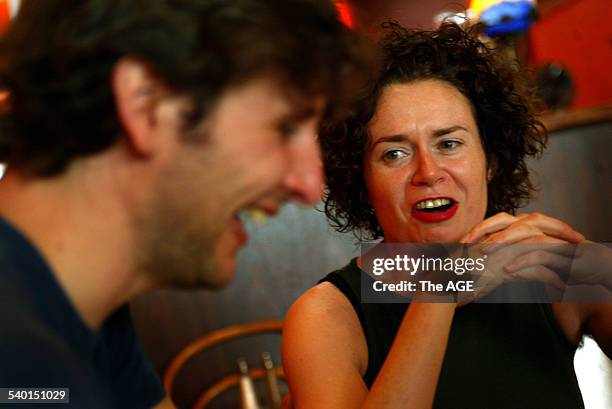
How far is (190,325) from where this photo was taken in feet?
6.56

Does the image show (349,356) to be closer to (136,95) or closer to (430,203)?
(430,203)

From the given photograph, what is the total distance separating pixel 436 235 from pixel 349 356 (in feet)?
0.77

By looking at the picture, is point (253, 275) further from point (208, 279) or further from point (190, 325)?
point (208, 279)

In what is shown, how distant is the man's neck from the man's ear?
0.22 ft

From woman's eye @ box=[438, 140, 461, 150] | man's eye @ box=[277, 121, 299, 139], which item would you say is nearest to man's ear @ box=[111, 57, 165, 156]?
man's eye @ box=[277, 121, 299, 139]

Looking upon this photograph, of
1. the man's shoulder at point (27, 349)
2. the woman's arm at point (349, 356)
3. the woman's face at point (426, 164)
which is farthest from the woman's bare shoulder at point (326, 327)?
the man's shoulder at point (27, 349)

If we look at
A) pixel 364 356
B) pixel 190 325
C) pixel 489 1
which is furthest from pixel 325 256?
pixel 489 1

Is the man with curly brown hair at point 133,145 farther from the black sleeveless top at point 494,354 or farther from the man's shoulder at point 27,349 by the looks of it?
the black sleeveless top at point 494,354

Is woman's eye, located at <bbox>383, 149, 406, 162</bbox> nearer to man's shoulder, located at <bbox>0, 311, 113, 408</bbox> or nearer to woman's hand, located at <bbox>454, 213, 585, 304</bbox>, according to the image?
woman's hand, located at <bbox>454, 213, 585, 304</bbox>

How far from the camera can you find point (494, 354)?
4.09 ft

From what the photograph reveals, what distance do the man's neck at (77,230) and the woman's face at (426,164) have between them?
585 millimetres

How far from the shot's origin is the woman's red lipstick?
4.13 ft

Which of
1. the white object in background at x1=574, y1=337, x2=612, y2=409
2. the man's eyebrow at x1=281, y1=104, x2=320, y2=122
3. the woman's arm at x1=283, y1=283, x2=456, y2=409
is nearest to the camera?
the man's eyebrow at x1=281, y1=104, x2=320, y2=122

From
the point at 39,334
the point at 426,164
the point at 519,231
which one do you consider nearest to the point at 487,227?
the point at 519,231
